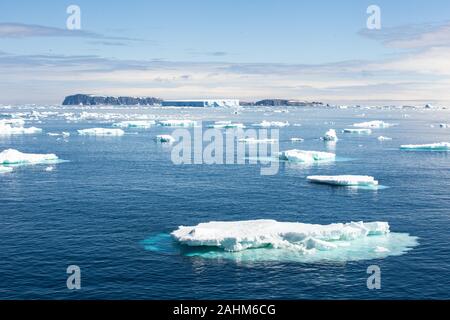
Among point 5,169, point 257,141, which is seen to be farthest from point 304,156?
point 5,169

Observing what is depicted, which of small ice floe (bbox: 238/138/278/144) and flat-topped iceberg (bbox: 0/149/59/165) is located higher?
small ice floe (bbox: 238/138/278/144)

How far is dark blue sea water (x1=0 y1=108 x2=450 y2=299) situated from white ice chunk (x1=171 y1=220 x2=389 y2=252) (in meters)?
2.09

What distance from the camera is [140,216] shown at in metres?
50.0

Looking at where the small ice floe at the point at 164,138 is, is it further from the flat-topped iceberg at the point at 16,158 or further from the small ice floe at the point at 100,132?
the flat-topped iceberg at the point at 16,158

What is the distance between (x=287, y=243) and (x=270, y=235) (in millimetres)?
1383

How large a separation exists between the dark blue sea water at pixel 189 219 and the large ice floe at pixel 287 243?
1.32m

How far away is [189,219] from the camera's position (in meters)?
48.6

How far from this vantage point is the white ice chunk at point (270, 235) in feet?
128

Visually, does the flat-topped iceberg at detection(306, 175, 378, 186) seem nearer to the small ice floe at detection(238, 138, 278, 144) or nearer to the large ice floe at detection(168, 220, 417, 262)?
the large ice floe at detection(168, 220, 417, 262)

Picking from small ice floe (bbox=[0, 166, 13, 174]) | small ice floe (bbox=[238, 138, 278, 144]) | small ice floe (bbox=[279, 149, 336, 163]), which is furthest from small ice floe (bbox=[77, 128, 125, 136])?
small ice floe (bbox=[279, 149, 336, 163])

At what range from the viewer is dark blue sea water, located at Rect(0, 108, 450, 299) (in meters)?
32.4

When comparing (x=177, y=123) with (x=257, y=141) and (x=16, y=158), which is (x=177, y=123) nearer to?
(x=257, y=141)

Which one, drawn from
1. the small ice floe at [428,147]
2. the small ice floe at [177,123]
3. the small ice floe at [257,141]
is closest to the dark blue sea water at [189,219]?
the small ice floe at [428,147]
